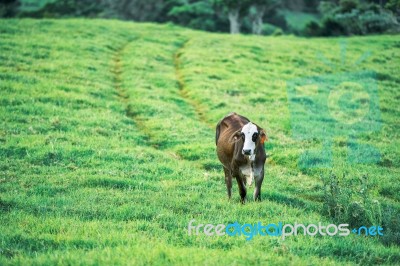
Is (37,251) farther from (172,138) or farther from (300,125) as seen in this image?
(300,125)

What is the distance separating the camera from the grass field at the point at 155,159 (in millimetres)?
8523

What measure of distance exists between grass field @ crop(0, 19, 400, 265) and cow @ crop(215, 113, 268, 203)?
1.94ft

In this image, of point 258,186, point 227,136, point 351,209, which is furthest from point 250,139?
point 351,209

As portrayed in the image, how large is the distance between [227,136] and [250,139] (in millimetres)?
1803

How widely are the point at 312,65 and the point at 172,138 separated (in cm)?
1931

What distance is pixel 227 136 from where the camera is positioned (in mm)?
12438

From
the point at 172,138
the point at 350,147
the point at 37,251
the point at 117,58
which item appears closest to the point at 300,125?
the point at 350,147

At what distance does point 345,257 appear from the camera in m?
8.38

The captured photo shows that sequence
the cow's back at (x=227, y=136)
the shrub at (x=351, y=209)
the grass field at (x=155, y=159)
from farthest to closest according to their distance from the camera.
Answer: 1. the cow's back at (x=227, y=136)
2. the shrub at (x=351, y=209)
3. the grass field at (x=155, y=159)

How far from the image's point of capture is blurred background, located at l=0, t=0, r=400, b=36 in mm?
56594

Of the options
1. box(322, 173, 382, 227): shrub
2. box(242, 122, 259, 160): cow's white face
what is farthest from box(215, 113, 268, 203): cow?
box(322, 173, 382, 227): shrub

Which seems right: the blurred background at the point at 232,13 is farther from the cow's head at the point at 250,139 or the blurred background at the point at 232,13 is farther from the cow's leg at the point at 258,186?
the cow's head at the point at 250,139

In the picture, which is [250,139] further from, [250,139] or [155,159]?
[155,159]

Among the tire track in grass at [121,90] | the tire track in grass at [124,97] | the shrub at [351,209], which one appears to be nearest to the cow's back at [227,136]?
the shrub at [351,209]
